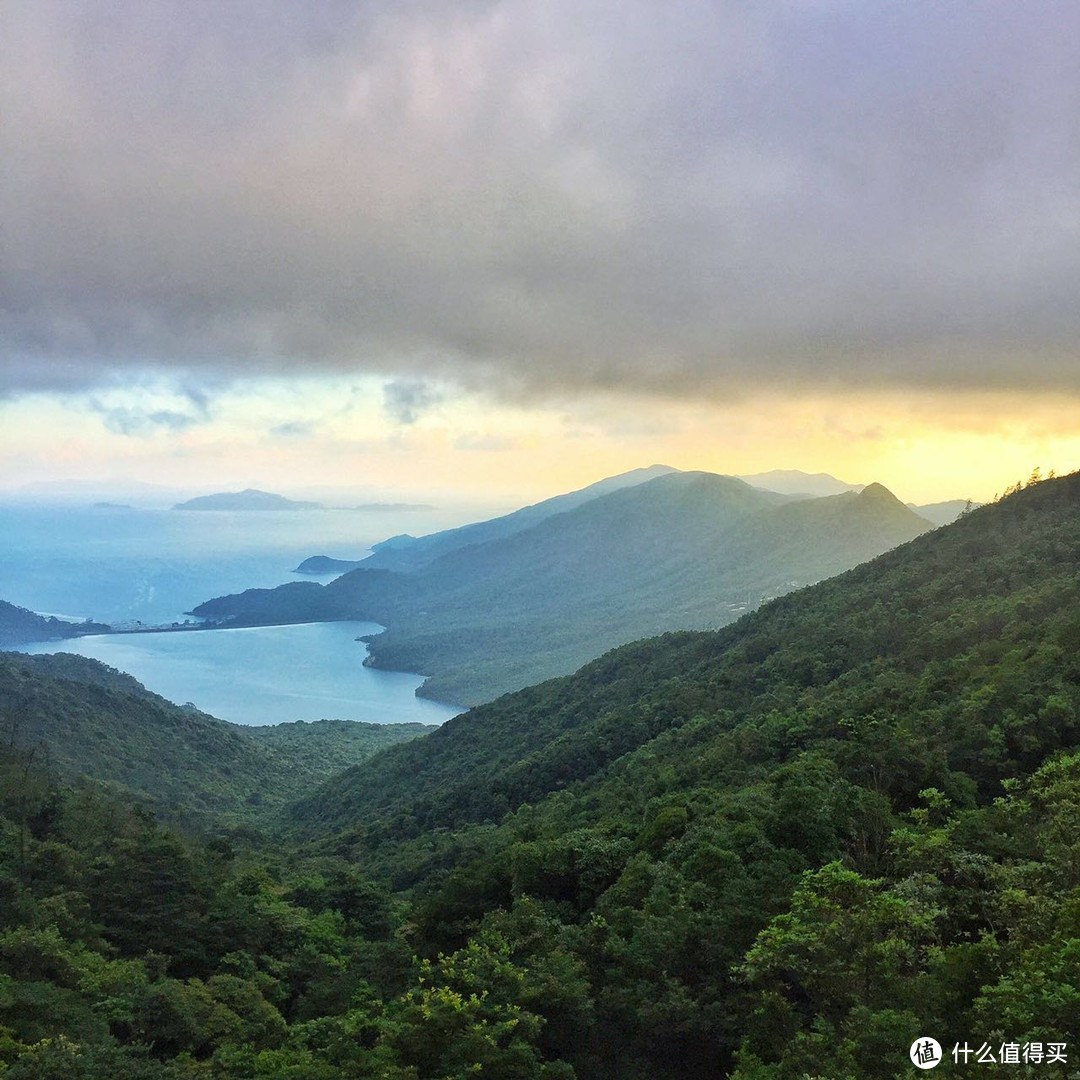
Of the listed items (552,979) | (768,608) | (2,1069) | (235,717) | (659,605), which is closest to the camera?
(2,1069)

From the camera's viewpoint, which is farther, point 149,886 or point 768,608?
point 768,608

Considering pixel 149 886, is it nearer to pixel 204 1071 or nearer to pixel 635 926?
pixel 204 1071

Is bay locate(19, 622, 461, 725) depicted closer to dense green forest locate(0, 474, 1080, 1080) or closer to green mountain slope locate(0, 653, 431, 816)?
green mountain slope locate(0, 653, 431, 816)

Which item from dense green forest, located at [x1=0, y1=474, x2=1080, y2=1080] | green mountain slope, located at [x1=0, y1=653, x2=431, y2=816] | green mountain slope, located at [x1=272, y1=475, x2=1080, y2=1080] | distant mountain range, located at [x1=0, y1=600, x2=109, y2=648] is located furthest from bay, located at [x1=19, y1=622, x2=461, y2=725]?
dense green forest, located at [x1=0, y1=474, x2=1080, y2=1080]

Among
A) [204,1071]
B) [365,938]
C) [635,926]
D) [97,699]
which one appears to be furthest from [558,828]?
[97,699]

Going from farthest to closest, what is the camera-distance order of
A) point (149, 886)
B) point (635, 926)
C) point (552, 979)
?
1. point (149, 886)
2. point (635, 926)
3. point (552, 979)
